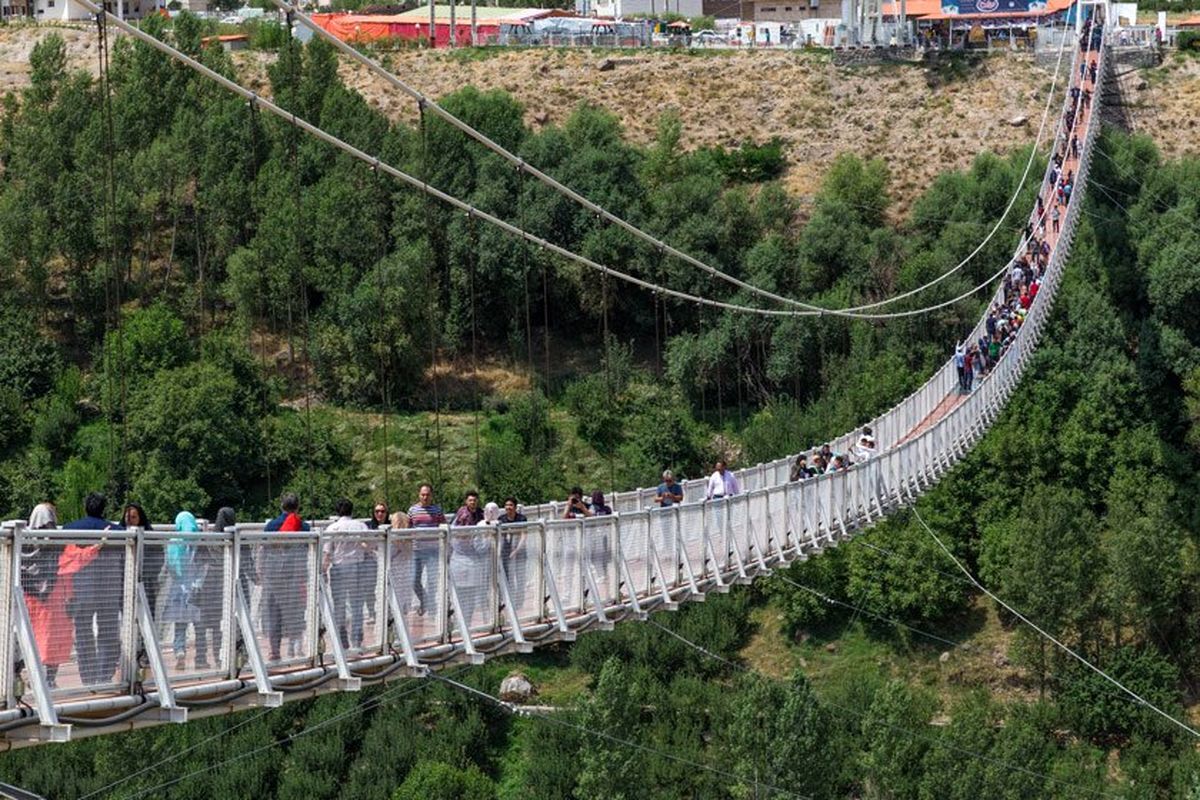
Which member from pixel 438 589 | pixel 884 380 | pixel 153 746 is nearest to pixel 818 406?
pixel 884 380

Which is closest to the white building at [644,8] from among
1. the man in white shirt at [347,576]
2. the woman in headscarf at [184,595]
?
the man in white shirt at [347,576]

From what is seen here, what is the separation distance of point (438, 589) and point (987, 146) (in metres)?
49.2

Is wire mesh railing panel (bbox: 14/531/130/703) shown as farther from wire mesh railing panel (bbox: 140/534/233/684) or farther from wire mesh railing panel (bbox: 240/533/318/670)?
wire mesh railing panel (bbox: 240/533/318/670)

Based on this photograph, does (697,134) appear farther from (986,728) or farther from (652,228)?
(986,728)

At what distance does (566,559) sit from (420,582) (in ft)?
9.90

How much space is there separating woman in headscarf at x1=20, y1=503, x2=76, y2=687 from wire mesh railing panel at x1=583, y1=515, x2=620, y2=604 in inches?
307

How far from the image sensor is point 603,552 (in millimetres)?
25922

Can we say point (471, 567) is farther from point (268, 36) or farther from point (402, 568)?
point (268, 36)

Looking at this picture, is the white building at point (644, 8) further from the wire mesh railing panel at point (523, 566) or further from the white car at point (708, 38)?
the wire mesh railing panel at point (523, 566)

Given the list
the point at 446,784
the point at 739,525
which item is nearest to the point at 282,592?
the point at 739,525

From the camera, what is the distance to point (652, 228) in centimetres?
6366

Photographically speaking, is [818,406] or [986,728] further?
[818,406]

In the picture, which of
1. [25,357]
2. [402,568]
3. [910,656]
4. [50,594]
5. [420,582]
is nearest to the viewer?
[50,594]

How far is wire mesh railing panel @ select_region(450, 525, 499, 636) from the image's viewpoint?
22.9 m
